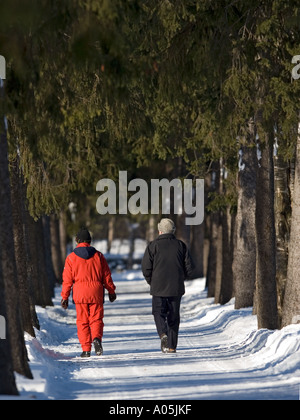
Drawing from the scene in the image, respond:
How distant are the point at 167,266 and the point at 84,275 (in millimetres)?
1247

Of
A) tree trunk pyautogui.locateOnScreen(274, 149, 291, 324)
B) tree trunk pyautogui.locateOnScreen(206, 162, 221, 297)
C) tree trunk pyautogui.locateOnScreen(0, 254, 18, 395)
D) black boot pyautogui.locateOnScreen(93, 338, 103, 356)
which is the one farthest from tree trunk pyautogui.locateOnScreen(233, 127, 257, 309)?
tree trunk pyautogui.locateOnScreen(0, 254, 18, 395)

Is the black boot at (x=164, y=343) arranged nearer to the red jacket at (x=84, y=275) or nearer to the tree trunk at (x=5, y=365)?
the red jacket at (x=84, y=275)

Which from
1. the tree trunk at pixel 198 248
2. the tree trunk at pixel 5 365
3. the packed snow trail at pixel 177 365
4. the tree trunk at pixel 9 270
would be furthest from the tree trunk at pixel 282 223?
the tree trunk at pixel 198 248

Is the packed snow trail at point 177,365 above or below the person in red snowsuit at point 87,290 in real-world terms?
below

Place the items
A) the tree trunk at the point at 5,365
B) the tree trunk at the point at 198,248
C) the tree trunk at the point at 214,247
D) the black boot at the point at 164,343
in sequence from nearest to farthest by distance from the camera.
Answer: the tree trunk at the point at 5,365 → the black boot at the point at 164,343 → the tree trunk at the point at 214,247 → the tree trunk at the point at 198,248

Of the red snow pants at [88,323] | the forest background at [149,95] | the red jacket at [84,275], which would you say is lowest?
the red snow pants at [88,323]

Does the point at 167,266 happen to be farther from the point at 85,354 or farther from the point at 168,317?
the point at 85,354

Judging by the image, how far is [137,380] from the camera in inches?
443

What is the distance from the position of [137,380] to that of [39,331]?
7.66 m

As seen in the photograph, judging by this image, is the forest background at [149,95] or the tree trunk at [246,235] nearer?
the forest background at [149,95]

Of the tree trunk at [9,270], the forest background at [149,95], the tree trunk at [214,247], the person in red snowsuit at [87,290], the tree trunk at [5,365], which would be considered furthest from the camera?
the tree trunk at [214,247]

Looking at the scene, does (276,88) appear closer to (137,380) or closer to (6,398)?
(137,380)

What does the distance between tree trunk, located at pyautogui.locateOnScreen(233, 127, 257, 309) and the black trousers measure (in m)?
8.24

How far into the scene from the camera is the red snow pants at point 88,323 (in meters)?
14.5
